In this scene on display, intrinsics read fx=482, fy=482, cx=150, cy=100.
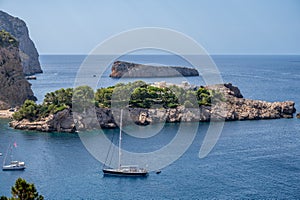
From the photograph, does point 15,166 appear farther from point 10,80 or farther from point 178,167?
point 10,80

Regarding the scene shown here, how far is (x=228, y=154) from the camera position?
50.7 meters

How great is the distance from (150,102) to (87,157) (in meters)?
21.7

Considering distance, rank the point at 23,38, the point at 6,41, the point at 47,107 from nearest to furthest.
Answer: the point at 47,107
the point at 6,41
the point at 23,38

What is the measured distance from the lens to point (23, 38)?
467 ft

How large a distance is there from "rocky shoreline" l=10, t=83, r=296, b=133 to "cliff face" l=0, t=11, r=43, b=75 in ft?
248

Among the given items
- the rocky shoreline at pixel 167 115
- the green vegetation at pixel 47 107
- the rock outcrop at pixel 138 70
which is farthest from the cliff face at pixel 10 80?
the rock outcrop at pixel 138 70

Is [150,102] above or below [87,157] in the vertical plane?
above

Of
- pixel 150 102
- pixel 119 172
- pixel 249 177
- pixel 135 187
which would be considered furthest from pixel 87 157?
pixel 150 102

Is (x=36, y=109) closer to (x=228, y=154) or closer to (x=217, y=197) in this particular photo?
(x=228, y=154)

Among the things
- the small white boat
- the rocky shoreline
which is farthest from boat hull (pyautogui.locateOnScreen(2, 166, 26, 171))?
the rocky shoreline

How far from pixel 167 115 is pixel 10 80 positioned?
2780 cm

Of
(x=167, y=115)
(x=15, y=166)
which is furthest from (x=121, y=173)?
(x=167, y=115)

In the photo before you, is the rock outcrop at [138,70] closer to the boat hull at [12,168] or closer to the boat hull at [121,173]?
the boat hull at [12,168]

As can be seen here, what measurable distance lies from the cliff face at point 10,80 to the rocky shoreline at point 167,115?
14044 millimetres
